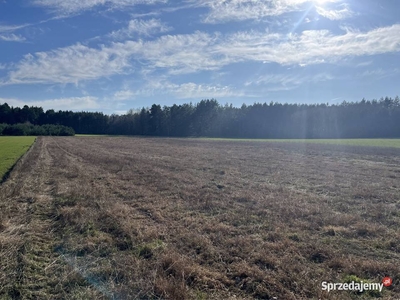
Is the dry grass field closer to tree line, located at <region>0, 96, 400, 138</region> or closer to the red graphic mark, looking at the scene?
the red graphic mark

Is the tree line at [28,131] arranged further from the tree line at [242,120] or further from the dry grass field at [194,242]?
the dry grass field at [194,242]

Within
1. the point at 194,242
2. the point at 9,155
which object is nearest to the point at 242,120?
the point at 9,155

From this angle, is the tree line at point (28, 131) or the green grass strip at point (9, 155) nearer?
the green grass strip at point (9, 155)

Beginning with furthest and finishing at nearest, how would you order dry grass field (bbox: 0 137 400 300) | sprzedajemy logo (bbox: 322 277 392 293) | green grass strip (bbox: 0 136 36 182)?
1. green grass strip (bbox: 0 136 36 182)
2. dry grass field (bbox: 0 137 400 300)
3. sprzedajemy logo (bbox: 322 277 392 293)

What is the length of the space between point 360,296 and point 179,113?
99789 mm

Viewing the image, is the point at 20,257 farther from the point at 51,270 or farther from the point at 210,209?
the point at 210,209

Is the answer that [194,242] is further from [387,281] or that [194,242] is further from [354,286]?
[387,281]

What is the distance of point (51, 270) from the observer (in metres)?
4.98

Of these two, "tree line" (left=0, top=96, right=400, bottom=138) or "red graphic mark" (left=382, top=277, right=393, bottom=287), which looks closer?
"red graphic mark" (left=382, top=277, right=393, bottom=287)

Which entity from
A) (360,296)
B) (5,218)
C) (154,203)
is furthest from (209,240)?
(5,218)

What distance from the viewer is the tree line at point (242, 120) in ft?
295

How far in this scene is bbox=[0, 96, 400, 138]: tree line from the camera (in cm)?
9000

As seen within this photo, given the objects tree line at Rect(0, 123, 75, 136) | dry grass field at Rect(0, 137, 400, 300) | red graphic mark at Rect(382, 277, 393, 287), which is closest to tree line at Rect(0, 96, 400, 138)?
tree line at Rect(0, 123, 75, 136)

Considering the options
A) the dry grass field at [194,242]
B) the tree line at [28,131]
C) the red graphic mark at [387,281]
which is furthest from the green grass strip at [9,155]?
the tree line at [28,131]
